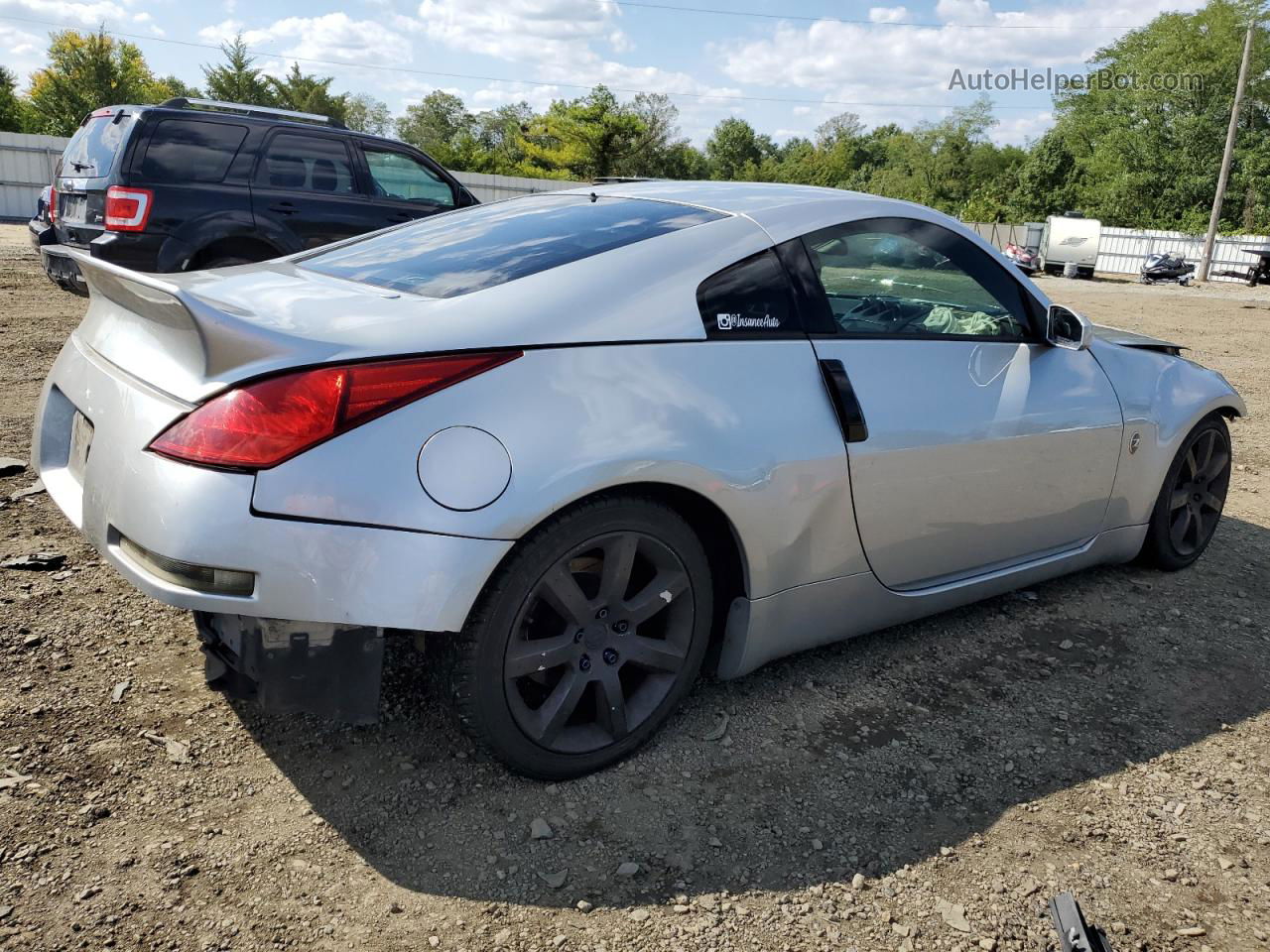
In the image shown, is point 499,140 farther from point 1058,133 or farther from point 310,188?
point 310,188

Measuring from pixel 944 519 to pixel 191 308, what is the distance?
219cm

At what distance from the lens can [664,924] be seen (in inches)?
80.7

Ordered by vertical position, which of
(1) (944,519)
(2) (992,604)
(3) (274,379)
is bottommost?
(2) (992,604)

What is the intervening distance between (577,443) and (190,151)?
21.2 ft

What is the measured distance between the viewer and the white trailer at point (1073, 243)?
35531mm

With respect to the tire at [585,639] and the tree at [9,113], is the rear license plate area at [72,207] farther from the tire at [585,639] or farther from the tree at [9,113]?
the tree at [9,113]

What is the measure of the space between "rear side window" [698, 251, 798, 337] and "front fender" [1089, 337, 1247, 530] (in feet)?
5.05

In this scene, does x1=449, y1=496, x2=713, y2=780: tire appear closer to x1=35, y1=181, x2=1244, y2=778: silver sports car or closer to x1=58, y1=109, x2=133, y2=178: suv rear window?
x1=35, y1=181, x2=1244, y2=778: silver sports car

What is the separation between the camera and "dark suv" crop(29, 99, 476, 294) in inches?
279

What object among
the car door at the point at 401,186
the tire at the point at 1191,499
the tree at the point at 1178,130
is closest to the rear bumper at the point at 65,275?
the car door at the point at 401,186

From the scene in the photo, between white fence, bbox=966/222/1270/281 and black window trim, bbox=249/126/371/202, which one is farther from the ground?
white fence, bbox=966/222/1270/281

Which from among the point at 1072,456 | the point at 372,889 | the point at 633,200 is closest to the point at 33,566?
the point at 372,889

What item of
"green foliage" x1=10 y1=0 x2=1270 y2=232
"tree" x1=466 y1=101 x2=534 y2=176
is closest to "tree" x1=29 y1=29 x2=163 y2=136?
"green foliage" x1=10 y1=0 x2=1270 y2=232

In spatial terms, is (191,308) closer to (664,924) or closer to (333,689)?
(333,689)
